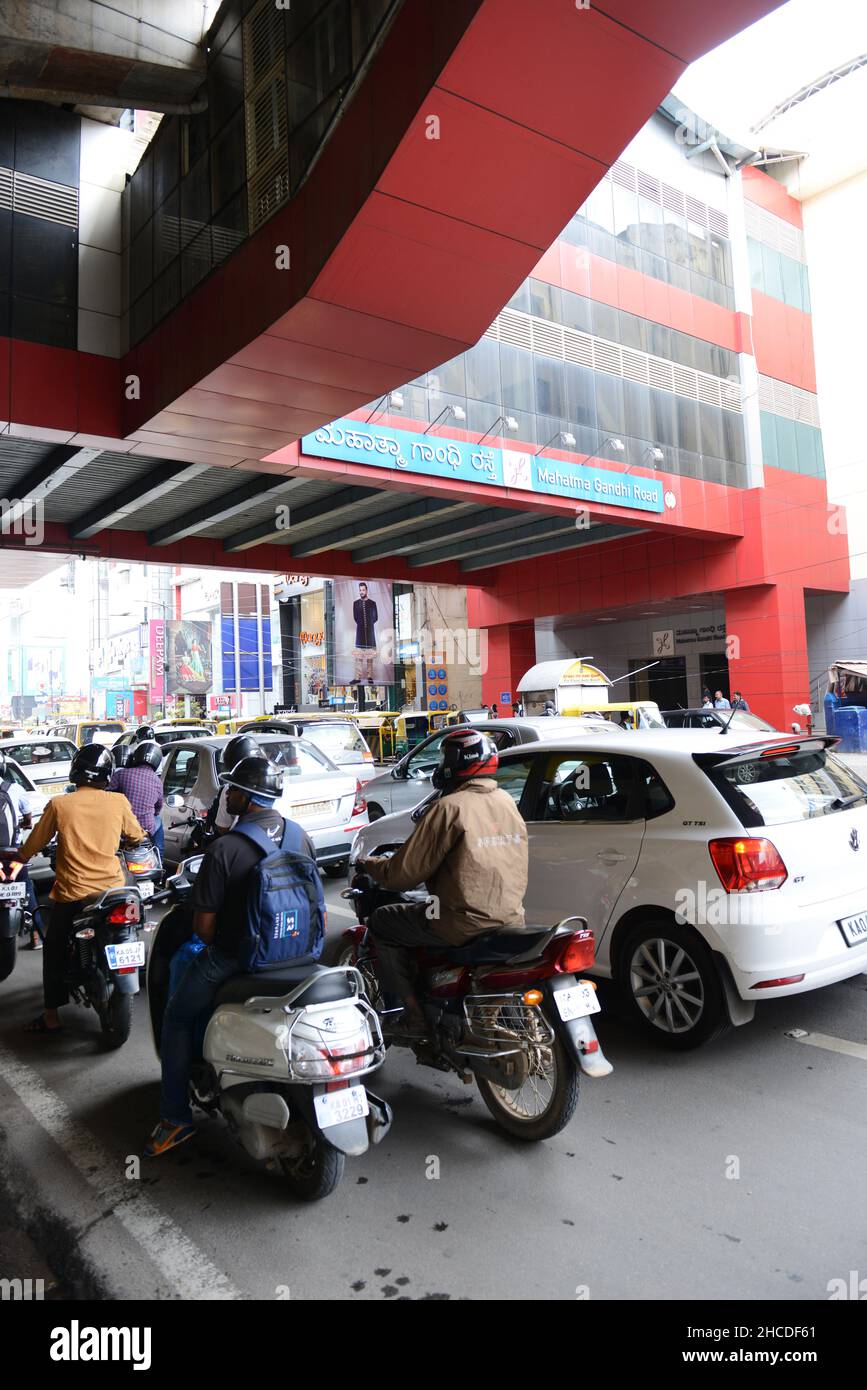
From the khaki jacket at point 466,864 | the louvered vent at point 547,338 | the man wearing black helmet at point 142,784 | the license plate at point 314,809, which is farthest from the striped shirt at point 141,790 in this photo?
the louvered vent at point 547,338

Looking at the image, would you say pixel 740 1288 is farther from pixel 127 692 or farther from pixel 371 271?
pixel 127 692

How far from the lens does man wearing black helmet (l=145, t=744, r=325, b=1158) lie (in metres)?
3.51

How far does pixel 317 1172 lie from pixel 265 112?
10.3 meters

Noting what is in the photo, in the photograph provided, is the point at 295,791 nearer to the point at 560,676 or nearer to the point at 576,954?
the point at 576,954

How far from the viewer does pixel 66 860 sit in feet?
17.0

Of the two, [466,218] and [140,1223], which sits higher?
[466,218]

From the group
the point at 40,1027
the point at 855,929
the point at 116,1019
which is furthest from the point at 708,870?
the point at 40,1027

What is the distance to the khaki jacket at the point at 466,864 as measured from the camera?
3832 millimetres

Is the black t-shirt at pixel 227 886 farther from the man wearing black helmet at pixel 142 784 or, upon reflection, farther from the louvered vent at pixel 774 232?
the louvered vent at pixel 774 232

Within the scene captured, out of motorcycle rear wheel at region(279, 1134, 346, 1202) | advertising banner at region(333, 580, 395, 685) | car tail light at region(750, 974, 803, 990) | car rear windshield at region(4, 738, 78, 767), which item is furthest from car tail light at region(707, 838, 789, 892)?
advertising banner at region(333, 580, 395, 685)

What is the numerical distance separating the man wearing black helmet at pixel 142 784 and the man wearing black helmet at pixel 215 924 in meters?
4.10

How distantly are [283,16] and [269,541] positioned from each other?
15581 mm
